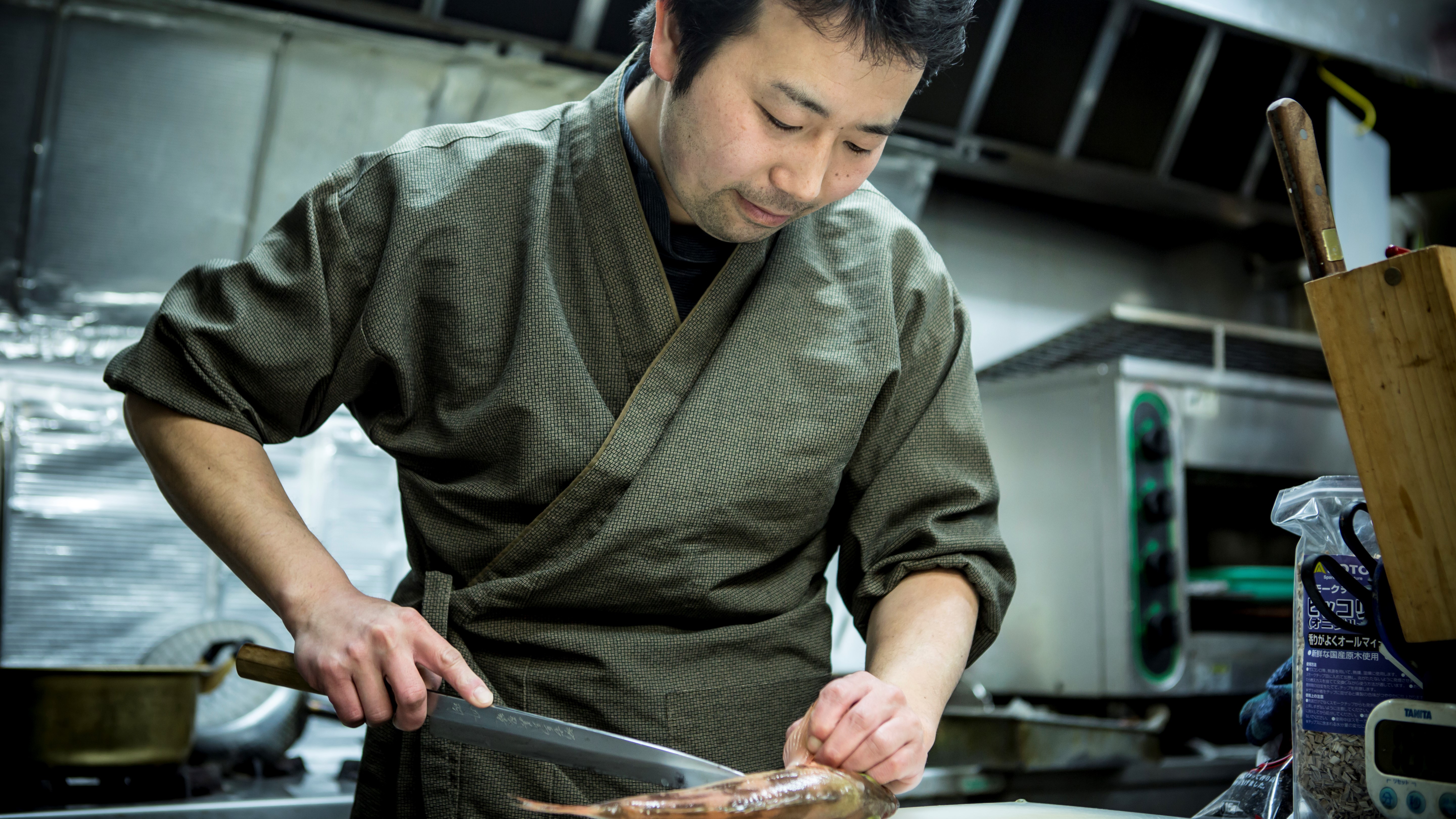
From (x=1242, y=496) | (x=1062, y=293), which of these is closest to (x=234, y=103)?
(x=1062, y=293)

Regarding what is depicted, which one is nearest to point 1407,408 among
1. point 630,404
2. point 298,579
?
point 630,404

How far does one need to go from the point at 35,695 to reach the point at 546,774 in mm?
934

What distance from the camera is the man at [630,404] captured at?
1002 mm

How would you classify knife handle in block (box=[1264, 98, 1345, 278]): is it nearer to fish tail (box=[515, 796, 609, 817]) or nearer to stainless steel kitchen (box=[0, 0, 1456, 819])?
→ stainless steel kitchen (box=[0, 0, 1456, 819])

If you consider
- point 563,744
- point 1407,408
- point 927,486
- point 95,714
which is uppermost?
point 1407,408

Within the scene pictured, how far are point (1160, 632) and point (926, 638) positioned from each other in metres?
1.48

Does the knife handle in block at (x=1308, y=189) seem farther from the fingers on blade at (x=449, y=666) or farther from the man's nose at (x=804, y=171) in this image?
the fingers on blade at (x=449, y=666)

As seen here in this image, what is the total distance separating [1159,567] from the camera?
235 cm

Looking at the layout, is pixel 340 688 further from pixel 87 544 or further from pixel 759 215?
pixel 87 544

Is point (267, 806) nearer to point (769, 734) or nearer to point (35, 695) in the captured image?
point (35, 695)

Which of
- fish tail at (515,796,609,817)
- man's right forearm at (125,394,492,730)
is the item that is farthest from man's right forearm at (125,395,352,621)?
fish tail at (515,796,609,817)

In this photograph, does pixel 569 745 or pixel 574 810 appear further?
pixel 569 745

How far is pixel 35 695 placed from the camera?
1521 mm

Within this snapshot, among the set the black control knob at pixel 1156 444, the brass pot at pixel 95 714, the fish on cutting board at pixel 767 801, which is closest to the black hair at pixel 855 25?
the fish on cutting board at pixel 767 801
